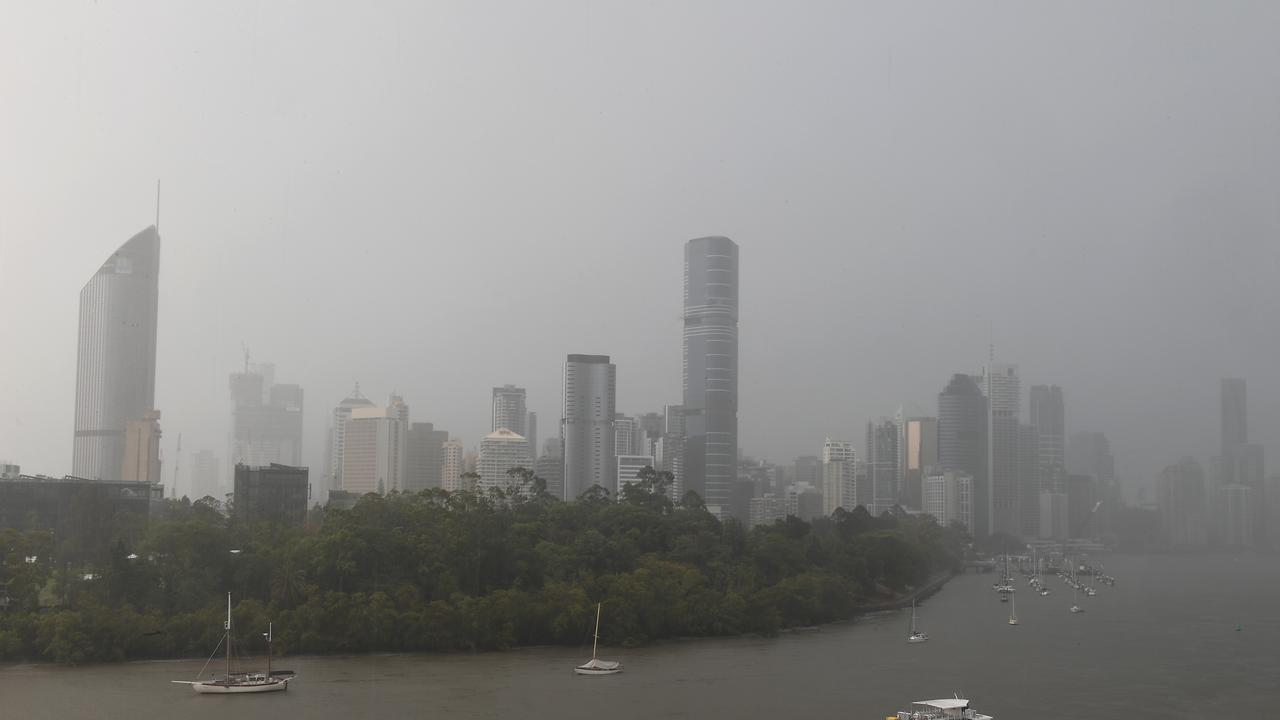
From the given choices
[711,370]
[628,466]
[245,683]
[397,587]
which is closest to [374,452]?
[628,466]

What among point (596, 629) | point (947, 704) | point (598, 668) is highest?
point (596, 629)

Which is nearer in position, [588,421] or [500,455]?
[500,455]

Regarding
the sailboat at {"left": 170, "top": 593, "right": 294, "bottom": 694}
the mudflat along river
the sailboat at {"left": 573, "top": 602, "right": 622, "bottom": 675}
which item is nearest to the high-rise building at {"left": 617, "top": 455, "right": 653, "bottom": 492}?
the mudflat along river

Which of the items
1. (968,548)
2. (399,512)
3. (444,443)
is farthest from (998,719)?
(968,548)

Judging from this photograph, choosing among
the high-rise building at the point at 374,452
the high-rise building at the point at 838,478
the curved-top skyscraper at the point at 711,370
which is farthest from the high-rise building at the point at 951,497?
the high-rise building at the point at 374,452

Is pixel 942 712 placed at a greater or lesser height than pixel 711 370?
lesser

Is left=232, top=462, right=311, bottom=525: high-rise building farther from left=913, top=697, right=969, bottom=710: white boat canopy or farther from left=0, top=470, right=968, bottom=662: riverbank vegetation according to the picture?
left=913, top=697, right=969, bottom=710: white boat canopy

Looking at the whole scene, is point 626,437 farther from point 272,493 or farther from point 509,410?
point 272,493

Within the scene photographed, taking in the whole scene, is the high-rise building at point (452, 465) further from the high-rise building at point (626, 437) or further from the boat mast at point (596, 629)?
the boat mast at point (596, 629)
